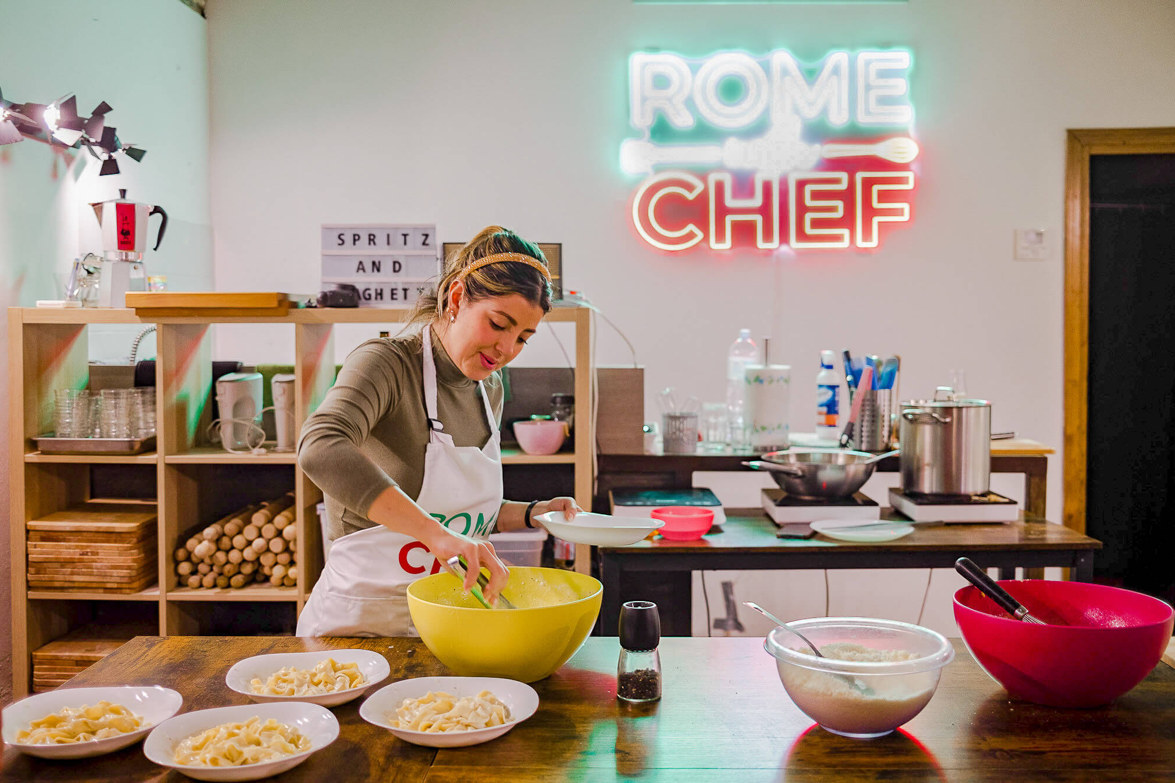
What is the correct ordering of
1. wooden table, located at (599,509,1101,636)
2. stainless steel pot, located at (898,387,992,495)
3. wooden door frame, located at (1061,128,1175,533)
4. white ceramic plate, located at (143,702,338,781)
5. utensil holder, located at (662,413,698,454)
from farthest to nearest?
1. wooden door frame, located at (1061,128,1175,533)
2. utensil holder, located at (662,413,698,454)
3. stainless steel pot, located at (898,387,992,495)
4. wooden table, located at (599,509,1101,636)
5. white ceramic plate, located at (143,702,338,781)

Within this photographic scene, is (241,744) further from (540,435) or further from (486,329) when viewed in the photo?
(540,435)

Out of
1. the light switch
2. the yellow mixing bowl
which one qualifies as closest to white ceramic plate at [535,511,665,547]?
the yellow mixing bowl

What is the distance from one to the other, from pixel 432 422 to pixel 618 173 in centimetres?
276

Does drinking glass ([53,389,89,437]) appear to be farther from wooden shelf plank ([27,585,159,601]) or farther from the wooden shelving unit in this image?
wooden shelf plank ([27,585,159,601])

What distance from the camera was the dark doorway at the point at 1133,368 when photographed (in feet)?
14.5

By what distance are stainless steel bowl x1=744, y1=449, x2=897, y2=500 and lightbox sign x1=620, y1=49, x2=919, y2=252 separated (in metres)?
1.79

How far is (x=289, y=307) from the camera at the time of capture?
2.97m

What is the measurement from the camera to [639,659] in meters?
1.40

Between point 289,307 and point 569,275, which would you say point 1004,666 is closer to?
point 289,307

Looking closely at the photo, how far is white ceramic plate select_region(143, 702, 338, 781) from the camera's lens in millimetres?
1096

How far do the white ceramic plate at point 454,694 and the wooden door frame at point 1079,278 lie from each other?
3.94m

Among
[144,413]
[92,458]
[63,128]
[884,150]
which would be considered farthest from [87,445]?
[884,150]

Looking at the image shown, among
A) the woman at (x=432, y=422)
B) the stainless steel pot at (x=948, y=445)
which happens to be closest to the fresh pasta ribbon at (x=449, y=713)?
the woman at (x=432, y=422)

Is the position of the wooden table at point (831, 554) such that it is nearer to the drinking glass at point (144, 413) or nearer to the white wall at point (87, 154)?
the drinking glass at point (144, 413)
